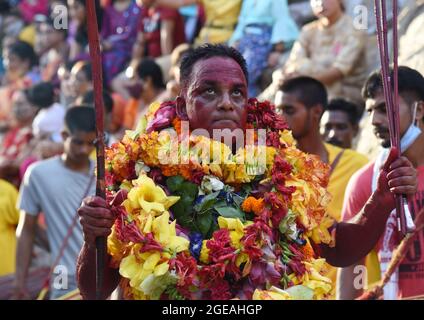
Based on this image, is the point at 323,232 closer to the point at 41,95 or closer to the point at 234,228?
the point at 234,228

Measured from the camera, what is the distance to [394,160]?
5.54 m

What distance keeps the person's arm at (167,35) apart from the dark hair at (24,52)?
7.58 ft

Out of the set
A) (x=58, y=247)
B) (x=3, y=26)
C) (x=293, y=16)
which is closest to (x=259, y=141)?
(x=58, y=247)

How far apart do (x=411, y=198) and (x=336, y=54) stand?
4008 millimetres

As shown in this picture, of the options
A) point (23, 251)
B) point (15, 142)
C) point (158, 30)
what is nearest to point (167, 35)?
point (158, 30)

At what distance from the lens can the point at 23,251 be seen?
354 inches

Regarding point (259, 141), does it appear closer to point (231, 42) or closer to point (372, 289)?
point (372, 289)

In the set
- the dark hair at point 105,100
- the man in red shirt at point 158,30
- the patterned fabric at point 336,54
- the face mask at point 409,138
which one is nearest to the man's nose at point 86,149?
the dark hair at point 105,100

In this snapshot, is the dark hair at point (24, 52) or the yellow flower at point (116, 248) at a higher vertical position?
the dark hair at point (24, 52)

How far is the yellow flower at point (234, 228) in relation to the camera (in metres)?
5.49

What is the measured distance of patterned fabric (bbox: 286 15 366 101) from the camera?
1055cm

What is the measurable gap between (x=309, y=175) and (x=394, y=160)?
518mm

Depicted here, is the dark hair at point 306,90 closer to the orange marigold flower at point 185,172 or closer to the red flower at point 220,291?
the orange marigold flower at point 185,172
